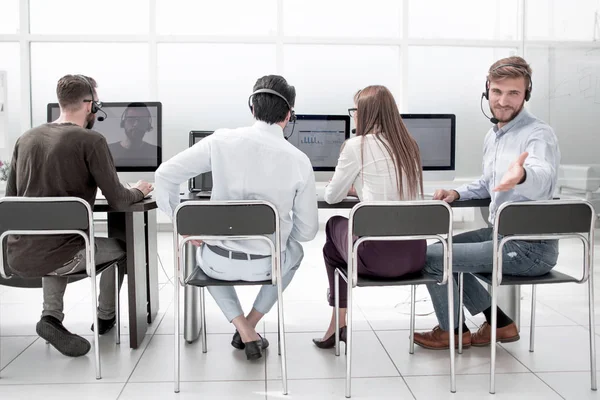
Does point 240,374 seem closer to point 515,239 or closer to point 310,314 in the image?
point 310,314

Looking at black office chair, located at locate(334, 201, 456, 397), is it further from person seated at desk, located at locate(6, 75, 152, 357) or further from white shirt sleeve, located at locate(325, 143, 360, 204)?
person seated at desk, located at locate(6, 75, 152, 357)

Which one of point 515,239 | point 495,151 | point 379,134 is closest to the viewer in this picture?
point 515,239

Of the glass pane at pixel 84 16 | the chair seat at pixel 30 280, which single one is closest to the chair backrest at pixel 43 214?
the chair seat at pixel 30 280

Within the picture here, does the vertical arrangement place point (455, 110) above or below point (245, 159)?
above

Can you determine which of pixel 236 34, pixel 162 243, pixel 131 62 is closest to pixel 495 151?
pixel 162 243

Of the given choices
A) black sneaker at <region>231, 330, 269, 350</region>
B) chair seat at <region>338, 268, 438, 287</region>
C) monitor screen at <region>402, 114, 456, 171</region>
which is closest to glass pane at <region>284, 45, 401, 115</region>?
monitor screen at <region>402, 114, 456, 171</region>

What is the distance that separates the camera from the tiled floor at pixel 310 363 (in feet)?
7.29

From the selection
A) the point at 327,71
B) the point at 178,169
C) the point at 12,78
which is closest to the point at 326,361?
the point at 178,169

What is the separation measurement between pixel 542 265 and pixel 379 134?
2.60ft

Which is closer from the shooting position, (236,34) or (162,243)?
(162,243)

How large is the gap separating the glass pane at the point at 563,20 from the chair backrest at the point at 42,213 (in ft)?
8.57

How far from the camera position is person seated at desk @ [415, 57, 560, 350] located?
2.29 m

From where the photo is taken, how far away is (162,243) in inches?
227

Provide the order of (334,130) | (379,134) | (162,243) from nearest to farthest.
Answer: (379,134)
(334,130)
(162,243)
